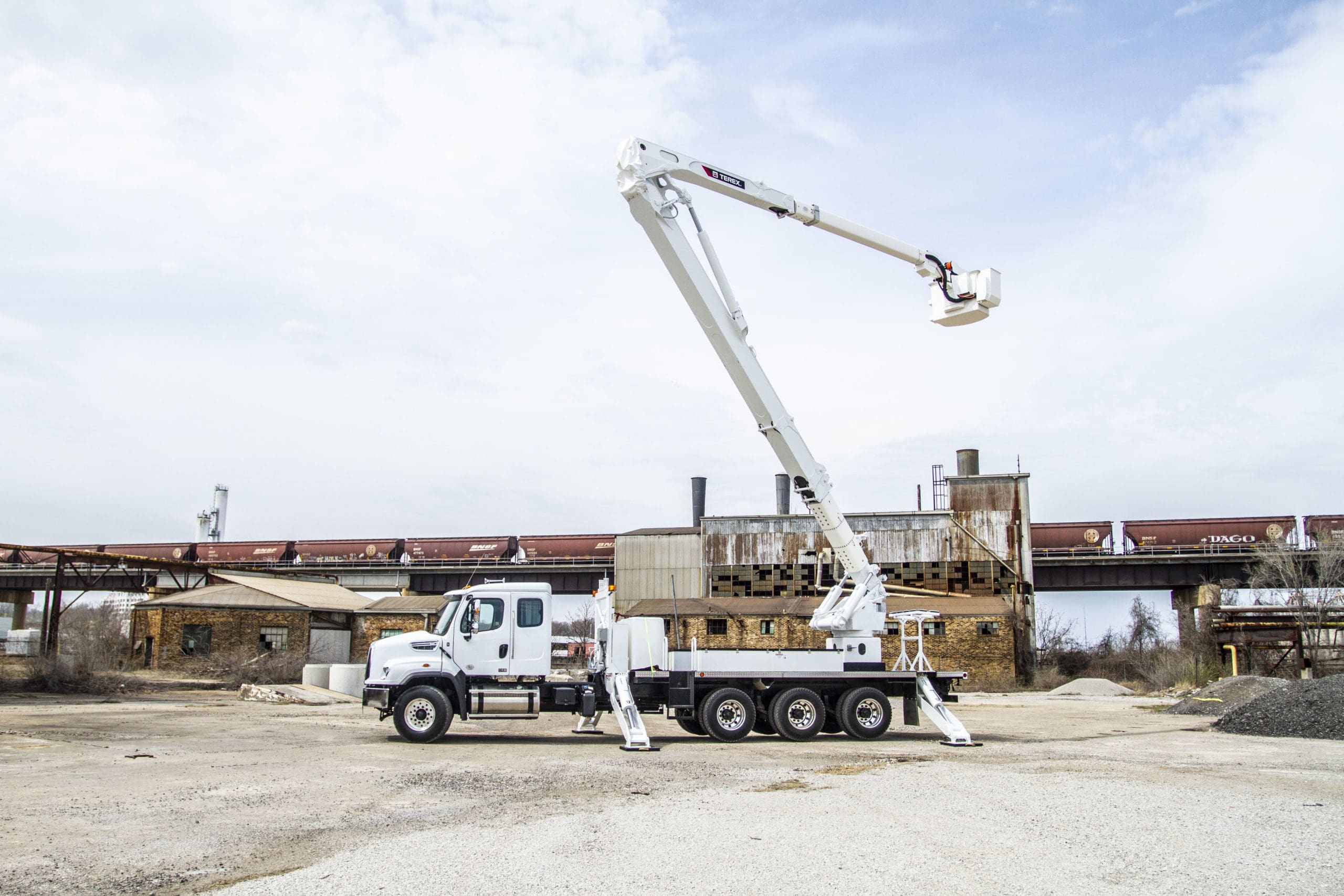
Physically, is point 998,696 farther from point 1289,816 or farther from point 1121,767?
point 1289,816

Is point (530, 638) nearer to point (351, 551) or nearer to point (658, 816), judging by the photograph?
point (658, 816)

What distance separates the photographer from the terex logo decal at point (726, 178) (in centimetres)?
1700

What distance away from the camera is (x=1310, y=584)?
44.4 meters

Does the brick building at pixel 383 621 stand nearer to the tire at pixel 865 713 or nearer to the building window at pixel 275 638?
the building window at pixel 275 638

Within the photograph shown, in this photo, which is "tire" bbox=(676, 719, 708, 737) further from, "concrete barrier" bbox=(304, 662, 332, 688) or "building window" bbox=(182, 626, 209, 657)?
"building window" bbox=(182, 626, 209, 657)

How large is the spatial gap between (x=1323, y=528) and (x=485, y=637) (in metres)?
45.7

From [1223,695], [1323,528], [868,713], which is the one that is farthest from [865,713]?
[1323,528]

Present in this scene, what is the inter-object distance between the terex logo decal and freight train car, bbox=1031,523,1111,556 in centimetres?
4020

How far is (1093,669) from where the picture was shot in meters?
47.5

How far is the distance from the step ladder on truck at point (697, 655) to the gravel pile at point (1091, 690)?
21.0 m

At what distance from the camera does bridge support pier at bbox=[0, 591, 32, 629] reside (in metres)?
75.8

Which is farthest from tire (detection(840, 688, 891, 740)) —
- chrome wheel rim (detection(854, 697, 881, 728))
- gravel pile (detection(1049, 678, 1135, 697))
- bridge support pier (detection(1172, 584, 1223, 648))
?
bridge support pier (detection(1172, 584, 1223, 648))

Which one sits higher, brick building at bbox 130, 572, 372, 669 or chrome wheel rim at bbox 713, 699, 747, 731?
brick building at bbox 130, 572, 372, 669

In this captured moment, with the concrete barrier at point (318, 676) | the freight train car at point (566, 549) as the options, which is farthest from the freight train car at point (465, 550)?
the concrete barrier at point (318, 676)
